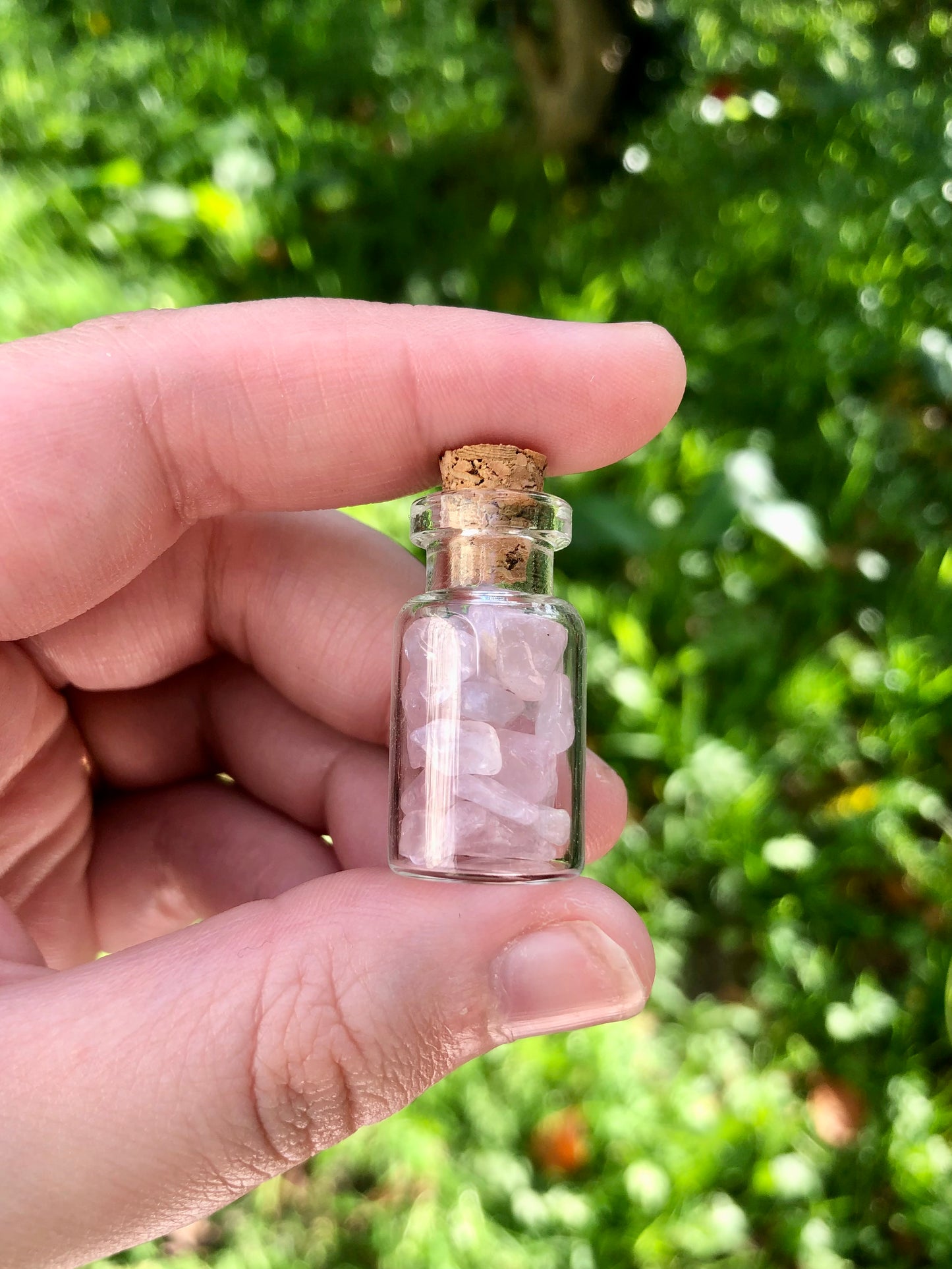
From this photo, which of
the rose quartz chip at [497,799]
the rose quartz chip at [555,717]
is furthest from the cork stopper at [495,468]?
the rose quartz chip at [497,799]

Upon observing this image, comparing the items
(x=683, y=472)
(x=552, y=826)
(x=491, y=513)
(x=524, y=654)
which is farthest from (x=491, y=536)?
(x=683, y=472)

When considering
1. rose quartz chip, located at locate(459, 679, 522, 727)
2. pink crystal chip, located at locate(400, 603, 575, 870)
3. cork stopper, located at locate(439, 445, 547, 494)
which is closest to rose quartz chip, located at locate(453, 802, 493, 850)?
pink crystal chip, located at locate(400, 603, 575, 870)

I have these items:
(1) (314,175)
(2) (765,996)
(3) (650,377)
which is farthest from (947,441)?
(1) (314,175)

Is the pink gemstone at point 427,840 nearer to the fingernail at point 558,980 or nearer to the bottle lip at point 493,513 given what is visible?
the fingernail at point 558,980

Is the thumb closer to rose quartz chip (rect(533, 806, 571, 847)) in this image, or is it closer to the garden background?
rose quartz chip (rect(533, 806, 571, 847))

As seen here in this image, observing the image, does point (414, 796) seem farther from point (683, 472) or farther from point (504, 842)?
point (683, 472)
